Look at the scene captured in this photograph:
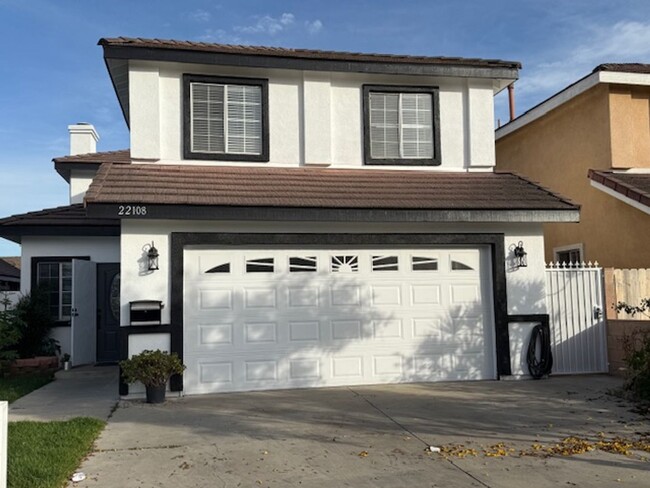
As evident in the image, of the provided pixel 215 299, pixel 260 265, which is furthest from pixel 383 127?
pixel 215 299

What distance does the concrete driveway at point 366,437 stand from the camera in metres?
5.39

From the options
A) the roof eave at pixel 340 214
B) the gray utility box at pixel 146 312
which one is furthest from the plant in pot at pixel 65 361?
the roof eave at pixel 340 214

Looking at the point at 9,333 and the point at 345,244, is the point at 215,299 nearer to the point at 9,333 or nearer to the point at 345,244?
the point at 345,244

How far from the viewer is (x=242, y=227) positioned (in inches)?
383

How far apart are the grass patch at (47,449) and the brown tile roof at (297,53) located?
6.21 meters

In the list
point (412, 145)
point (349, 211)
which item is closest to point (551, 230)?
point (412, 145)

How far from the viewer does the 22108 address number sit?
8.84 metres

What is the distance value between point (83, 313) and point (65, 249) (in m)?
1.58

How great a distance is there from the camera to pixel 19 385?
10.4m

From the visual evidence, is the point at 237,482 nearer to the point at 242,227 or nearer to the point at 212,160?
the point at 242,227

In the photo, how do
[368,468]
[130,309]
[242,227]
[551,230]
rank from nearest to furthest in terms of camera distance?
[368,468] → [130,309] → [242,227] → [551,230]

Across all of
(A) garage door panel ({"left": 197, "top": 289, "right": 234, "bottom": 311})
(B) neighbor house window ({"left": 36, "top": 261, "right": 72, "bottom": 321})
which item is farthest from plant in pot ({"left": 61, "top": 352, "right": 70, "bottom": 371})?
(A) garage door panel ({"left": 197, "top": 289, "right": 234, "bottom": 311})

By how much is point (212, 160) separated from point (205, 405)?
4.37 metres

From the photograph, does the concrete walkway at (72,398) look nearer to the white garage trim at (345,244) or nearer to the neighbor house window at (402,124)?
the white garage trim at (345,244)
